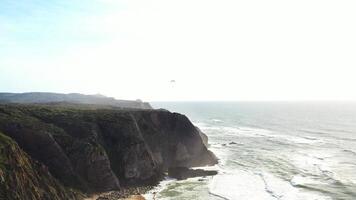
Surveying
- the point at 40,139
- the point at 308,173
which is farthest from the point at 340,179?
the point at 40,139

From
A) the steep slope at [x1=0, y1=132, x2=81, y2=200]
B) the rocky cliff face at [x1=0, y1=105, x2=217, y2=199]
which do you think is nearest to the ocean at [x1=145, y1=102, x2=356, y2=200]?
the rocky cliff face at [x1=0, y1=105, x2=217, y2=199]

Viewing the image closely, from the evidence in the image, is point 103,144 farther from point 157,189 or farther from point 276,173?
point 276,173

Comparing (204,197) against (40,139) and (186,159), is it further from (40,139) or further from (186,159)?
(40,139)

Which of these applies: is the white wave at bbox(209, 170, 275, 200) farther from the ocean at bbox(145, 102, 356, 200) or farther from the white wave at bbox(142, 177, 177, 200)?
the white wave at bbox(142, 177, 177, 200)

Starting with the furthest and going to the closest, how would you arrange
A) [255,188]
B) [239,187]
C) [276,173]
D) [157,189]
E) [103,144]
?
[276,173]
[103,144]
[239,187]
[255,188]
[157,189]

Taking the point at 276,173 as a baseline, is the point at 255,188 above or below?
below

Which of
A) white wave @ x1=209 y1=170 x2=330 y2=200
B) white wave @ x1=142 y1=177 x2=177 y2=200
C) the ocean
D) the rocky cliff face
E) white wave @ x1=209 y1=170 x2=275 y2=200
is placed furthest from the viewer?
the ocean

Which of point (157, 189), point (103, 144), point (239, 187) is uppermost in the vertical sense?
point (103, 144)

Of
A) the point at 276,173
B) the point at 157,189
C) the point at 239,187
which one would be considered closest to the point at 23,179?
the point at 157,189

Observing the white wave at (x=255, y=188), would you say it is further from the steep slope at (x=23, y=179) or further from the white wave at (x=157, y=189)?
the steep slope at (x=23, y=179)
